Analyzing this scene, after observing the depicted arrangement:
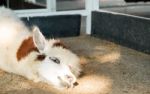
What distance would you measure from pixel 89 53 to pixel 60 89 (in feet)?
3.53

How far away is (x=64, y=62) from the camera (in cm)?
232

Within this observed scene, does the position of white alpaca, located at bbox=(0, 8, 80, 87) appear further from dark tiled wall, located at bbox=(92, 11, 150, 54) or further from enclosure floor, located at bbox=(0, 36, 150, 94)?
dark tiled wall, located at bbox=(92, 11, 150, 54)

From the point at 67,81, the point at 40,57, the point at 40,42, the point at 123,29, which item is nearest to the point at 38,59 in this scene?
the point at 40,57

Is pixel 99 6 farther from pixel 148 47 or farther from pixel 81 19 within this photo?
pixel 148 47

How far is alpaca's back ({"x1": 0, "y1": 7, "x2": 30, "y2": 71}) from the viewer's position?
2.54 m

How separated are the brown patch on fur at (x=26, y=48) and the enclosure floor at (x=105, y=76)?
0.19 m

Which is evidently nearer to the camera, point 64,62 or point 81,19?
point 64,62

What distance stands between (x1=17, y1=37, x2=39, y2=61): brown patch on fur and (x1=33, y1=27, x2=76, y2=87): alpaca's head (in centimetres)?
4

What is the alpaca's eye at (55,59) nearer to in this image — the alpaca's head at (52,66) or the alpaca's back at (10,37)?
the alpaca's head at (52,66)

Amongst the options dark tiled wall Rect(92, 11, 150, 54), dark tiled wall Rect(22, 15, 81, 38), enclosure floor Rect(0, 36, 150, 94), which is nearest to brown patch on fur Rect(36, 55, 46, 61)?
enclosure floor Rect(0, 36, 150, 94)

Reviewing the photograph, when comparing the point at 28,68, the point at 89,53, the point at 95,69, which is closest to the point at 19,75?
the point at 28,68

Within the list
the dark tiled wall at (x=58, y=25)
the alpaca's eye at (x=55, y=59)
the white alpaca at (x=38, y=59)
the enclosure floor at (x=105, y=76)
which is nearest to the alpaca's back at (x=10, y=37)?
the white alpaca at (x=38, y=59)

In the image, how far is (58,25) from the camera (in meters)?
4.04

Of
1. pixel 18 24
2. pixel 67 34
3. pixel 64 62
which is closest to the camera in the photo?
pixel 64 62
